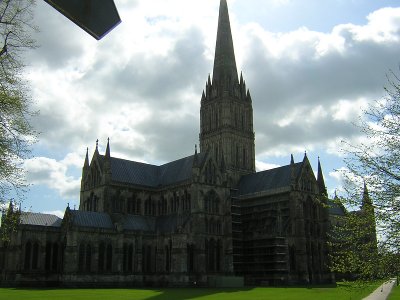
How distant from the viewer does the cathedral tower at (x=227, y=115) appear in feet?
309

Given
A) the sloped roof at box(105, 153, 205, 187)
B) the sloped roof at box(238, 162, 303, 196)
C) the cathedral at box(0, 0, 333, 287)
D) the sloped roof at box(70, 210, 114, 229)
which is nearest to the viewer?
the cathedral at box(0, 0, 333, 287)

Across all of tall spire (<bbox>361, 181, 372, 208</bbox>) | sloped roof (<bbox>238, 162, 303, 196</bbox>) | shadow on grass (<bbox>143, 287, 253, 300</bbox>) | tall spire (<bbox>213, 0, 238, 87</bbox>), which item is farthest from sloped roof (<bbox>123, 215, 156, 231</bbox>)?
tall spire (<bbox>361, 181, 372, 208</bbox>)

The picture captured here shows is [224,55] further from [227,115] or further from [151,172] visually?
[151,172]

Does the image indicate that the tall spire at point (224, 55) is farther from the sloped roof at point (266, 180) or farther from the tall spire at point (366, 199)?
the tall spire at point (366, 199)

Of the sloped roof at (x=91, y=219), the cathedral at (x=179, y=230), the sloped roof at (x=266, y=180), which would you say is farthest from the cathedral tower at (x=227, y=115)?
the sloped roof at (x=91, y=219)

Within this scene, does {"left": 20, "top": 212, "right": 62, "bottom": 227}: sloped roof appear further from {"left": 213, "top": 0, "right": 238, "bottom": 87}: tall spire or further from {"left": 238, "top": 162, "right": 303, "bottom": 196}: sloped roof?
{"left": 213, "top": 0, "right": 238, "bottom": 87}: tall spire

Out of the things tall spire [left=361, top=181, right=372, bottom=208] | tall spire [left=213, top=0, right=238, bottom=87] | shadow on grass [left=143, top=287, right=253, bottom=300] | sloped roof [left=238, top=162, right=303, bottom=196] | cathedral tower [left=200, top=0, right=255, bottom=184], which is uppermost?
tall spire [left=213, top=0, right=238, bottom=87]

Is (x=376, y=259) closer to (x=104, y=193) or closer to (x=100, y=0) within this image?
(x=100, y=0)

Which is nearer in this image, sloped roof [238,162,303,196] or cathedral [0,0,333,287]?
cathedral [0,0,333,287]

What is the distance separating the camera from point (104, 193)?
75.9 m

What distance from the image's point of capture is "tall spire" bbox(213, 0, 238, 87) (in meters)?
99.5

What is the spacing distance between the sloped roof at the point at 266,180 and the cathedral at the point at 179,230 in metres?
0.25

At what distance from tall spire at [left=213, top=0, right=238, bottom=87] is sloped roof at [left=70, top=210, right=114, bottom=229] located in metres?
40.7

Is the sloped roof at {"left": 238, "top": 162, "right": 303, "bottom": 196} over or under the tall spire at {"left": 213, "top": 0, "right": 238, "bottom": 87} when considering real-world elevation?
under
